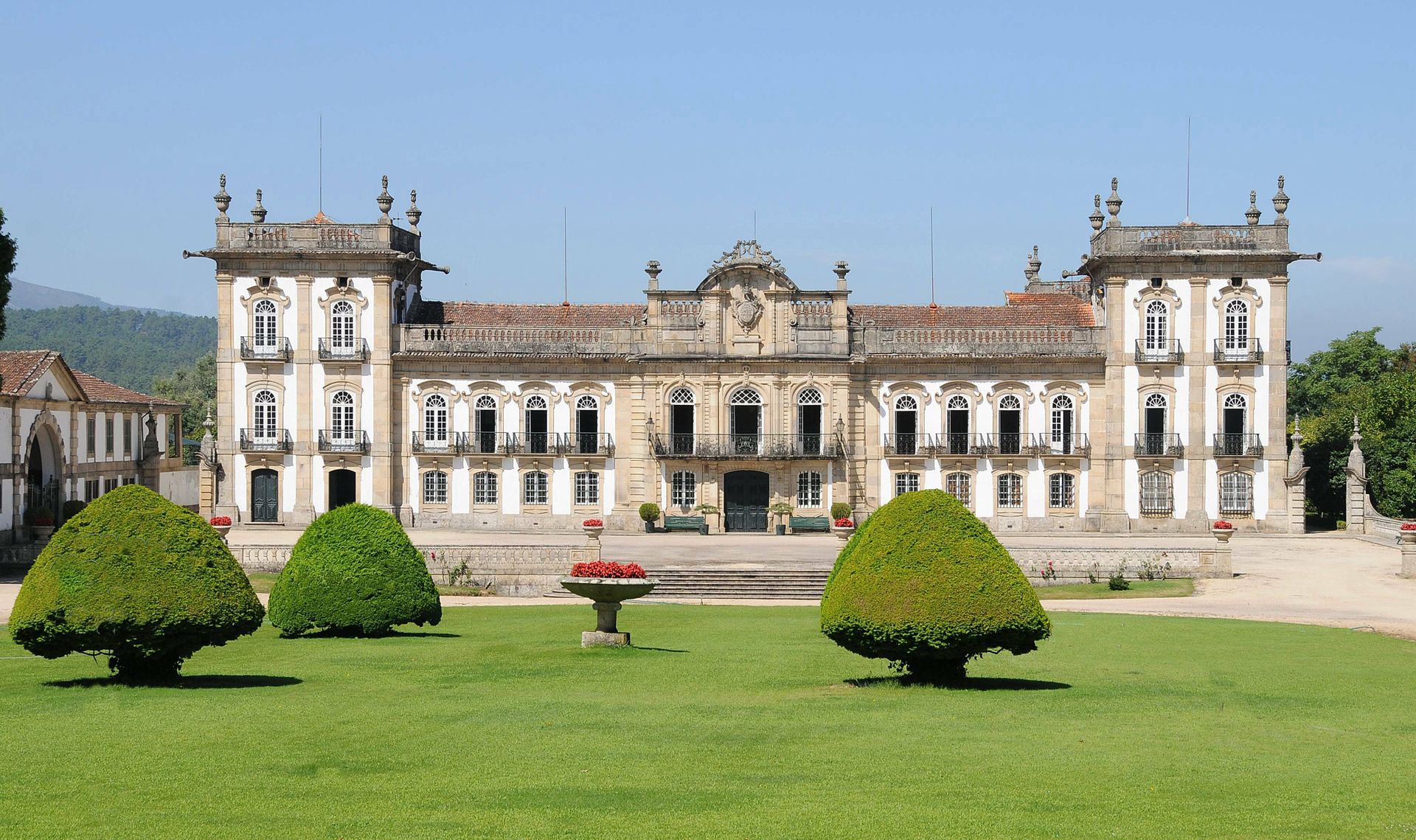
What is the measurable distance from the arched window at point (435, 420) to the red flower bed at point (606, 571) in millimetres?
27535

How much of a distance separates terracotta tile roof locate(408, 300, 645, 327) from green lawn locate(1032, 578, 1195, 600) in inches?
747

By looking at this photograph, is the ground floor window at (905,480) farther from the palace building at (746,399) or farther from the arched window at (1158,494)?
the arched window at (1158,494)

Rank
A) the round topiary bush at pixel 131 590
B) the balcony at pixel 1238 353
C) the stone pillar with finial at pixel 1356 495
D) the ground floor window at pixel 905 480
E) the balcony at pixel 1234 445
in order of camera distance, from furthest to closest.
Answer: the ground floor window at pixel 905 480 < the balcony at pixel 1234 445 < the balcony at pixel 1238 353 < the stone pillar with finial at pixel 1356 495 < the round topiary bush at pixel 131 590

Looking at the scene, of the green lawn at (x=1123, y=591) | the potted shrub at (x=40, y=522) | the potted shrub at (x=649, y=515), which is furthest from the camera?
the potted shrub at (x=649, y=515)

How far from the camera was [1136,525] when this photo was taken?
45.8 meters

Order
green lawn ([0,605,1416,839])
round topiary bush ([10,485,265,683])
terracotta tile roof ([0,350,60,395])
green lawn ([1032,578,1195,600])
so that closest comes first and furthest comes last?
green lawn ([0,605,1416,839]) → round topiary bush ([10,485,265,683]) → green lawn ([1032,578,1195,600]) → terracotta tile roof ([0,350,60,395])

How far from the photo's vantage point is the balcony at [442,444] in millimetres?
46594

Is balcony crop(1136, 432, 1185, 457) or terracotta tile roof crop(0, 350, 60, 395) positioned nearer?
terracotta tile roof crop(0, 350, 60, 395)

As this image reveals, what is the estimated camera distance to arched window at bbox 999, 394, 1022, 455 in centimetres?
4641

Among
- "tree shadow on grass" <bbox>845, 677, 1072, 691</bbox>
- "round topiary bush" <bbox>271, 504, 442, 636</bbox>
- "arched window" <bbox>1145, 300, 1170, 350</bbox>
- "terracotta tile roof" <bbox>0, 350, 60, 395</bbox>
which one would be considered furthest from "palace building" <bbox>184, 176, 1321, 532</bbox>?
"tree shadow on grass" <bbox>845, 677, 1072, 691</bbox>

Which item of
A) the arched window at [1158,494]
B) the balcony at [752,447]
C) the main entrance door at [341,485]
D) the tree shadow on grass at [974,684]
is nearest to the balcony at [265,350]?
the main entrance door at [341,485]

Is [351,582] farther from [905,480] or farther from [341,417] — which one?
[905,480]

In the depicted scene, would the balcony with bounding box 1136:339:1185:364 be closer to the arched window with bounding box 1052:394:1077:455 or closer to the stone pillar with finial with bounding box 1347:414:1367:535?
the arched window with bounding box 1052:394:1077:455

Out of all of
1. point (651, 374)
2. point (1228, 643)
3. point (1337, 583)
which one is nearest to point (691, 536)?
point (651, 374)
